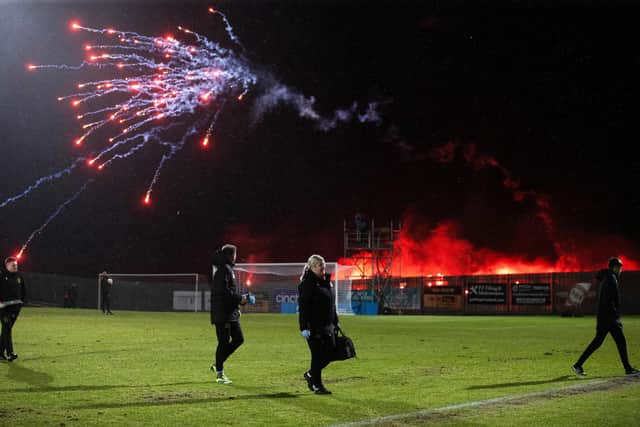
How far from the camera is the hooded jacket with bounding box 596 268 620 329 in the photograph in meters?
13.6

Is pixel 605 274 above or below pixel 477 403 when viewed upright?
above

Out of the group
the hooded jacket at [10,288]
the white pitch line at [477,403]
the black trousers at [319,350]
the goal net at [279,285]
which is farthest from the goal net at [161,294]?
the black trousers at [319,350]

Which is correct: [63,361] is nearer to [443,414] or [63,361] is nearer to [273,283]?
[443,414]

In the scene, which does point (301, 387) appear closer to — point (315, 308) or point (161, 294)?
point (315, 308)

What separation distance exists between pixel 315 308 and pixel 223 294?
198 cm

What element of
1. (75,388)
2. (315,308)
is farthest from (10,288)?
(315,308)

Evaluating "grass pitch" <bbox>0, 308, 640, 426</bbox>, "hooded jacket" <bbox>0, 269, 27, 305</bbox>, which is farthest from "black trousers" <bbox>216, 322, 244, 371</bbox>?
"hooded jacket" <bbox>0, 269, 27, 305</bbox>

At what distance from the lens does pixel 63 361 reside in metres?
15.9

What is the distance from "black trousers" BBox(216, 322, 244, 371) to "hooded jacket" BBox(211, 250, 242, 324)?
3.8 inches

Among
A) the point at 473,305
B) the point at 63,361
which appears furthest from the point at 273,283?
the point at 63,361

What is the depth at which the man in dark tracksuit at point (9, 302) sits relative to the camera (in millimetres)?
15938

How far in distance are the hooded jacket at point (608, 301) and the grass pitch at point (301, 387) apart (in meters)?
0.93

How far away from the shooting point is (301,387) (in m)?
12.1

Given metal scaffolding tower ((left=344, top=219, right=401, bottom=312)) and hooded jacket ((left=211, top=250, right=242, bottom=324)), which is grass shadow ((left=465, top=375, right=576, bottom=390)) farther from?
metal scaffolding tower ((left=344, top=219, right=401, bottom=312))
